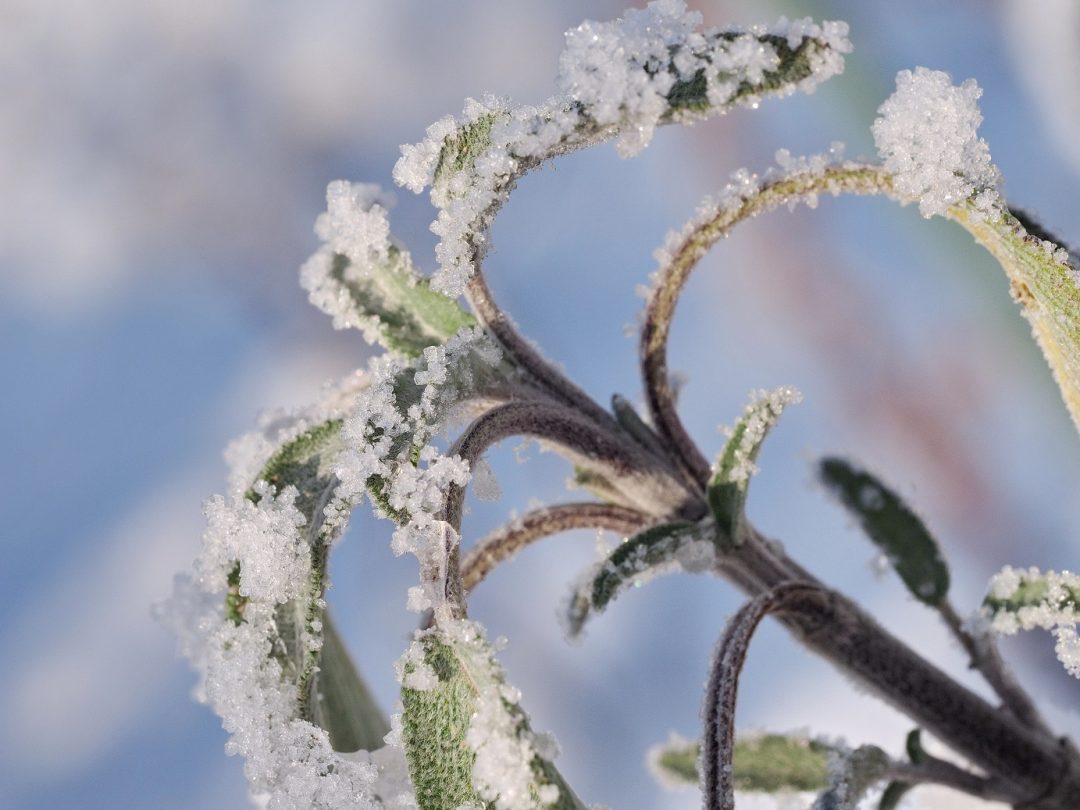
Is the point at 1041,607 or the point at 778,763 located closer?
the point at 1041,607

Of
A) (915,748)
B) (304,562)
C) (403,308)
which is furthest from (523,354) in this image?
(915,748)

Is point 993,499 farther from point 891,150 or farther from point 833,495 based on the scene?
point 891,150

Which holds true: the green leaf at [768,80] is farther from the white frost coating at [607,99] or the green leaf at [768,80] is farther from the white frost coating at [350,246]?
the white frost coating at [350,246]

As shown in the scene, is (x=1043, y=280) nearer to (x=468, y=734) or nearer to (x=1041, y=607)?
(x=1041, y=607)

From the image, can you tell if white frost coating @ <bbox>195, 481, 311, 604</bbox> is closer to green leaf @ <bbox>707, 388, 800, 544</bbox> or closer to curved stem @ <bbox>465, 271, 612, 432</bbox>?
curved stem @ <bbox>465, 271, 612, 432</bbox>

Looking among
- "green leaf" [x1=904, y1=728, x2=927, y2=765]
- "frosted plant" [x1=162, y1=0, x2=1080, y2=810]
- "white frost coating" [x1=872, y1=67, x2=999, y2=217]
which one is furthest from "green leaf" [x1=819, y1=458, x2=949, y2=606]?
"white frost coating" [x1=872, y1=67, x2=999, y2=217]

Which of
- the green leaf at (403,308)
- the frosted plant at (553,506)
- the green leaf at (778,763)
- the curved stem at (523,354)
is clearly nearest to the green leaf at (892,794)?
the frosted plant at (553,506)
